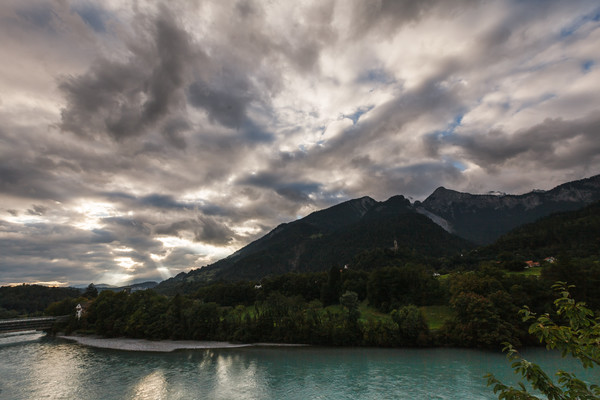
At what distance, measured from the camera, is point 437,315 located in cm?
6906

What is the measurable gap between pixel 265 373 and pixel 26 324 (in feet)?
283

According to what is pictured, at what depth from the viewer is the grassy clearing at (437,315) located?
6256cm

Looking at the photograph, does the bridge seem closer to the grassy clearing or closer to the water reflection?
the water reflection

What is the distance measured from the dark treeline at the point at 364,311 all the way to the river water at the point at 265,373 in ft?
13.3

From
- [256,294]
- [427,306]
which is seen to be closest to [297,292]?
[256,294]

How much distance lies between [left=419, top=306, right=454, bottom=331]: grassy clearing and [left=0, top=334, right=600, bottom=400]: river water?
977cm

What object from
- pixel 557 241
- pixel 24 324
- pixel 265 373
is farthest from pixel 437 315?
pixel 24 324

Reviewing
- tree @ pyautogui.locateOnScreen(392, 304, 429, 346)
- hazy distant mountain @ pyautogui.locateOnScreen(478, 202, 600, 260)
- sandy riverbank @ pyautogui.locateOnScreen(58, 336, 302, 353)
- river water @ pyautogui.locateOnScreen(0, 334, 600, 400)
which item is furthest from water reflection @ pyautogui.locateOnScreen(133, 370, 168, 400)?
hazy distant mountain @ pyautogui.locateOnScreen(478, 202, 600, 260)

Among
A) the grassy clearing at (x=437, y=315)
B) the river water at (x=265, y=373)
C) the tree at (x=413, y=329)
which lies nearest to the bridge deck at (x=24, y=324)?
the river water at (x=265, y=373)

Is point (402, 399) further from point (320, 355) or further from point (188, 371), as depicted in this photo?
point (188, 371)

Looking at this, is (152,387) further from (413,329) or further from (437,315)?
(437,315)

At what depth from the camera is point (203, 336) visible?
7344cm

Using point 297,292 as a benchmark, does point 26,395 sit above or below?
below

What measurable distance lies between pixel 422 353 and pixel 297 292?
171ft
